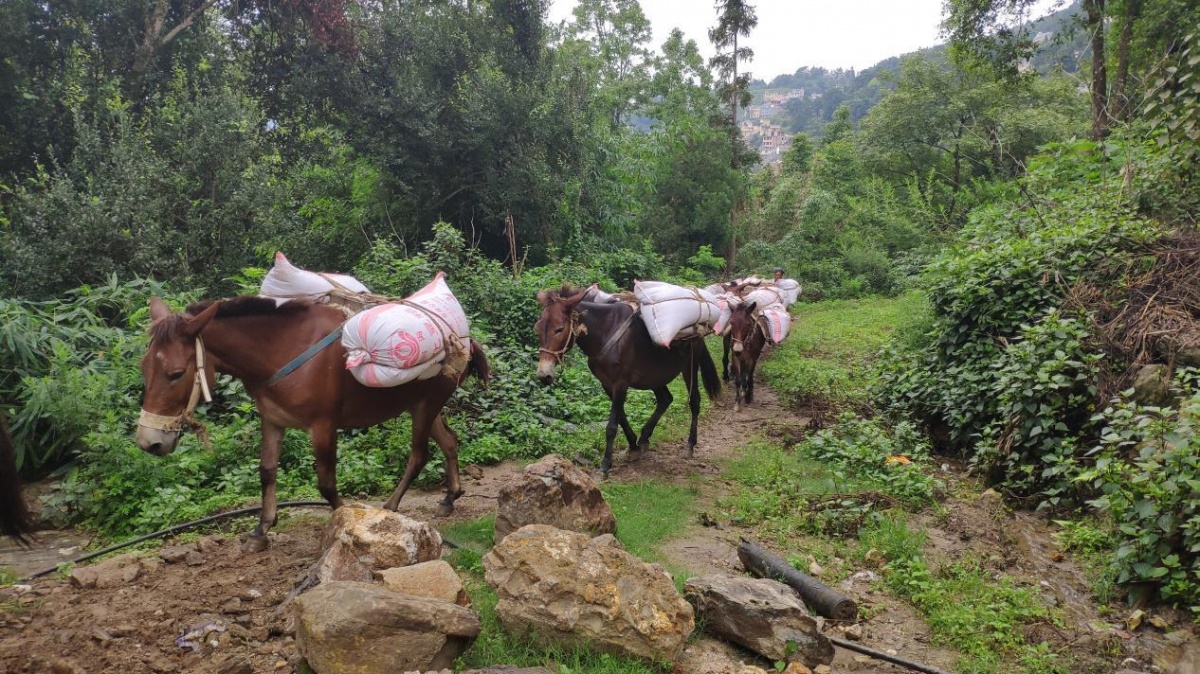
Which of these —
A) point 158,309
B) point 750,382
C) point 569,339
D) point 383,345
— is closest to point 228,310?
point 158,309

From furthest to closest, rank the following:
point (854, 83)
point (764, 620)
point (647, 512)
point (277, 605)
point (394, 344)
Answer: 1. point (854, 83)
2. point (647, 512)
3. point (394, 344)
4. point (277, 605)
5. point (764, 620)

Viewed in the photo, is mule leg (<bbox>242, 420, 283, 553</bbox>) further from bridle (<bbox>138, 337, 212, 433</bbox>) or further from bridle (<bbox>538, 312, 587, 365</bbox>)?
bridle (<bbox>538, 312, 587, 365</bbox>)

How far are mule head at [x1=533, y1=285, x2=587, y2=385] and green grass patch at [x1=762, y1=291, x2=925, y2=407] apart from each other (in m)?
4.81

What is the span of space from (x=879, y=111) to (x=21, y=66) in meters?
30.6

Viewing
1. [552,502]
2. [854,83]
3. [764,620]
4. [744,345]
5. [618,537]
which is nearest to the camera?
[764,620]

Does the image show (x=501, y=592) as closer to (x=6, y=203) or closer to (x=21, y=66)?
(x=6, y=203)

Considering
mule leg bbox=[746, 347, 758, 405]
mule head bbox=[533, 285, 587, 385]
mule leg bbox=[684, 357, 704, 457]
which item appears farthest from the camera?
mule leg bbox=[746, 347, 758, 405]

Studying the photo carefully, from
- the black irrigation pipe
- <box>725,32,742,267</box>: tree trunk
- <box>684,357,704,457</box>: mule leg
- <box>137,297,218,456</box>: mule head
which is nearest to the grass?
the black irrigation pipe

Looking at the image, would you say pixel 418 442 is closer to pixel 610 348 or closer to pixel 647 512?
pixel 647 512

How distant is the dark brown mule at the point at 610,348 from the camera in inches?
276

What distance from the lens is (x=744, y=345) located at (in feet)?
34.2

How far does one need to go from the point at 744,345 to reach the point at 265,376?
7452 mm

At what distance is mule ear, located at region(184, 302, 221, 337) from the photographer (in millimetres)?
4289

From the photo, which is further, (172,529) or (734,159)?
(734,159)
